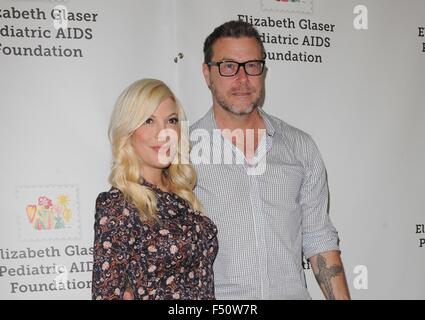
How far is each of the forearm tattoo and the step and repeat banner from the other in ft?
1.08

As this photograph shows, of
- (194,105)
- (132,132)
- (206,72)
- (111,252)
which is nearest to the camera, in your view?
(111,252)

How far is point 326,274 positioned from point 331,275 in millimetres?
19

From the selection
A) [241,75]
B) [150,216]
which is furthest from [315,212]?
[150,216]

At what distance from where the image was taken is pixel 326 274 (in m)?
1.80

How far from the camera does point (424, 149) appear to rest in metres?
2.28

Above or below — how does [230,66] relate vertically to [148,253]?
above

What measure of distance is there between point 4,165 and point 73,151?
0.85ft

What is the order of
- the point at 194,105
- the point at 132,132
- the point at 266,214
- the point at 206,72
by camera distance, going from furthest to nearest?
1. the point at 194,105
2. the point at 206,72
3. the point at 266,214
4. the point at 132,132

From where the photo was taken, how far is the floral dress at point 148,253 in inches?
52.3

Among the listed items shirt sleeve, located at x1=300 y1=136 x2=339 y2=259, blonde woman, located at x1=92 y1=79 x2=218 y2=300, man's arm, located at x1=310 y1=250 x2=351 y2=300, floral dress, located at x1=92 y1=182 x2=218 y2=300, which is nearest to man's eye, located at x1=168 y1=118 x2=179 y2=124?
blonde woman, located at x1=92 y1=79 x2=218 y2=300

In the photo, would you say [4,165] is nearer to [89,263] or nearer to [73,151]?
[73,151]

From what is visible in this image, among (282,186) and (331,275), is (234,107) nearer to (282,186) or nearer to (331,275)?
(282,186)

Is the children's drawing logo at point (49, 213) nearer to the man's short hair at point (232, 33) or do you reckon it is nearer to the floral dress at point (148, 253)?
the floral dress at point (148, 253)

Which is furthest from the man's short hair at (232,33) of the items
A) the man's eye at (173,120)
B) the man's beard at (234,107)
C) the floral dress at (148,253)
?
the floral dress at (148,253)
